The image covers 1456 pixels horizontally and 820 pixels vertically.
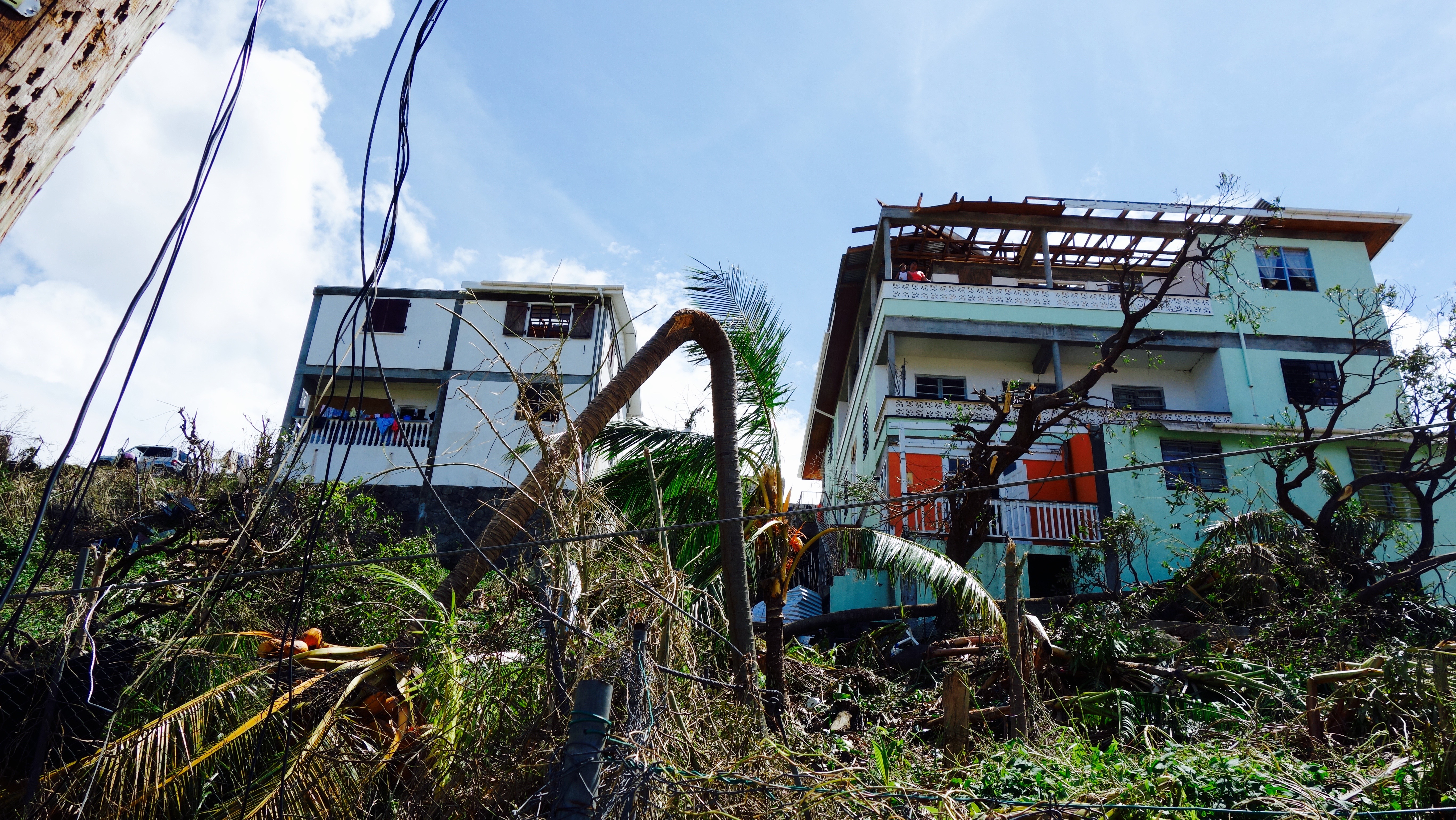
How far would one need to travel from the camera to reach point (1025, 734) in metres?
5.69

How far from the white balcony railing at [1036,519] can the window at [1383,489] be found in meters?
5.25

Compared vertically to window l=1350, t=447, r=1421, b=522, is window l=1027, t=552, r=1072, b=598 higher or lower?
lower

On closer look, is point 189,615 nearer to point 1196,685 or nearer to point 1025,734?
point 1025,734

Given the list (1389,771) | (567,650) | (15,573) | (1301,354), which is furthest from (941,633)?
(1301,354)

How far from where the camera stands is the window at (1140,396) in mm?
20812

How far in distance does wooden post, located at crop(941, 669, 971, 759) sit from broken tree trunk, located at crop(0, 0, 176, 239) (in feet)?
16.7

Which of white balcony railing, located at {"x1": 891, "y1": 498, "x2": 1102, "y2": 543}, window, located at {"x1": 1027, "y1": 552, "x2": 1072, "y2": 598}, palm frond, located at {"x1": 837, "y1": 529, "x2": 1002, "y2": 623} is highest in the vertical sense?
white balcony railing, located at {"x1": 891, "y1": 498, "x2": 1102, "y2": 543}

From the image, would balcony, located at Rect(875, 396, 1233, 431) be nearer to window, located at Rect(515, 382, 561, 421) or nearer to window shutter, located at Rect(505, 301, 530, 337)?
window shutter, located at Rect(505, 301, 530, 337)

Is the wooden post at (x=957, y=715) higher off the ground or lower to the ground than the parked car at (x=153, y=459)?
lower

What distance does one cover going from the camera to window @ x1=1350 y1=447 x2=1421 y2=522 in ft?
56.3

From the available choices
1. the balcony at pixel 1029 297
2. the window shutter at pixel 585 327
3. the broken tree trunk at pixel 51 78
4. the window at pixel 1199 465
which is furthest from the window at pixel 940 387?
the broken tree trunk at pixel 51 78

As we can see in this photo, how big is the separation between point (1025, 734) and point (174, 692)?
16.2 ft

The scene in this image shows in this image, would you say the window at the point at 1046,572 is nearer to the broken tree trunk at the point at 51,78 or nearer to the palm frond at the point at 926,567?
the palm frond at the point at 926,567

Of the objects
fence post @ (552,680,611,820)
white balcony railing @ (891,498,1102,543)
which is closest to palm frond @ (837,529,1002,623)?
fence post @ (552,680,611,820)
